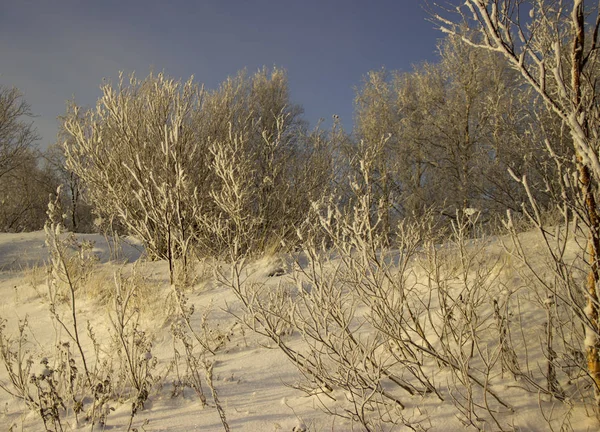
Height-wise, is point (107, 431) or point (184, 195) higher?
point (184, 195)

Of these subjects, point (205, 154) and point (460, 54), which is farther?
point (460, 54)

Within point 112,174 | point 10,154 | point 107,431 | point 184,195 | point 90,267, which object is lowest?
point 107,431

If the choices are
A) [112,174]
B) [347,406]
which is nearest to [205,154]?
[112,174]

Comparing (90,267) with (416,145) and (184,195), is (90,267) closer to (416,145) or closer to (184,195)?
(184,195)

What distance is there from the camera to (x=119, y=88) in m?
6.80

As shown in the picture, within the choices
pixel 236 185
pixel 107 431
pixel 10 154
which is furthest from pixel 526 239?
pixel 10 154

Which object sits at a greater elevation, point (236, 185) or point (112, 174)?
point (112, 174)

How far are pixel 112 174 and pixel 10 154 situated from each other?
39.2 feet

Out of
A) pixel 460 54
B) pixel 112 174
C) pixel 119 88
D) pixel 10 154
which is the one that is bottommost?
pixel 112 174

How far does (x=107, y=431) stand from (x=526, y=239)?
4295mm

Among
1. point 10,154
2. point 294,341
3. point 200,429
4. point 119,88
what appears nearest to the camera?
point 200,429

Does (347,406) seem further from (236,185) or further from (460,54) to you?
(460,54)

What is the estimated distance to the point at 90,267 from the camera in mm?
6133

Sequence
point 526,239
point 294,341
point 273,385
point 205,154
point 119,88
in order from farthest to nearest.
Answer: point 205,154 → point 119,88 → point 526,239 → point 294,341 → point 273,385
